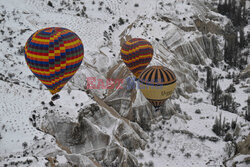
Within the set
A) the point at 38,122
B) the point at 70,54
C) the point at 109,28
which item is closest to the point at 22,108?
the point at 38,122

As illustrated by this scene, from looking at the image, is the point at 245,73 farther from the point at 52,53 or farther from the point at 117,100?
the point at 52,53

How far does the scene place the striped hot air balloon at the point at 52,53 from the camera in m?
16.7

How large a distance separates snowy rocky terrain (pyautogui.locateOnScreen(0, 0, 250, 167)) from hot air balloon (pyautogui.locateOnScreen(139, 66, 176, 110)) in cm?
236

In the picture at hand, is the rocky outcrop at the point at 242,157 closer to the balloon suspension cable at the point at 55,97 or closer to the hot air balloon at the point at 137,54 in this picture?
the hot air balloon at the point at 137,54

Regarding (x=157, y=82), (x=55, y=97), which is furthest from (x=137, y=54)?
(x=55, y=97)

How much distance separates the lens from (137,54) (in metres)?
21.8

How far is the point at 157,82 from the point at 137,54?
3059mm

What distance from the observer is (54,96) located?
1970 cm

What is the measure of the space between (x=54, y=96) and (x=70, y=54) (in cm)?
379

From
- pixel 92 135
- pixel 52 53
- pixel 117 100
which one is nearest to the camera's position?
pixel 52 53

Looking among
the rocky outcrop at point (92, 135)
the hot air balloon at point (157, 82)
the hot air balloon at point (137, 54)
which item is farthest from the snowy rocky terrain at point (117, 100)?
the hot air balloon at point (157, 82)

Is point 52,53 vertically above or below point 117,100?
above

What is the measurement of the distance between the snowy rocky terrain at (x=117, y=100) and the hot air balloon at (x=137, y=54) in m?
1.68

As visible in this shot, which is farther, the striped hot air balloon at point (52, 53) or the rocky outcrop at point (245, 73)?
the rocky outcrop at point (245, 73)
